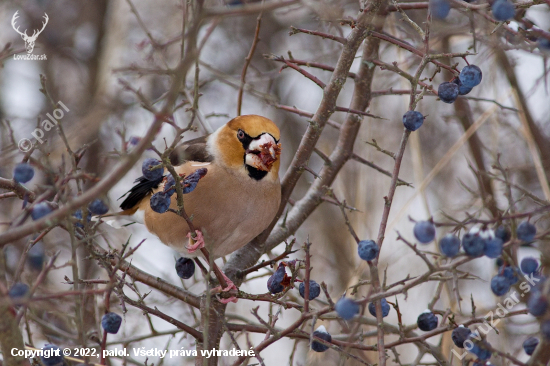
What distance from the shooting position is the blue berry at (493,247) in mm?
2109

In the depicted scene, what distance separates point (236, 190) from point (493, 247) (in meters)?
2.03

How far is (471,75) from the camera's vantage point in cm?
280

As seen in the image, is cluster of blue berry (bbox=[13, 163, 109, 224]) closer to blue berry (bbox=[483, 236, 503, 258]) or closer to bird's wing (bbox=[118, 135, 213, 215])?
bird's wing (bbox=[118, 135, 213, 215])

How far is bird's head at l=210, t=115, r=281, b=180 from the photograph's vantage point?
379 centimetres

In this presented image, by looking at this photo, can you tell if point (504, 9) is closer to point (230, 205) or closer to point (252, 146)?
point (252, 146)

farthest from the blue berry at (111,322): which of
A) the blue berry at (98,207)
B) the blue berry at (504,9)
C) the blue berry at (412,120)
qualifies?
the blue berry at (504,9)

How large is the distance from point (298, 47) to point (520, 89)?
4.06 metres

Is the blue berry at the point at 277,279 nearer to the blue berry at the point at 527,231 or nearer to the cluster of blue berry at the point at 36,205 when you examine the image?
the cluster of blue berry at the point at 36,205

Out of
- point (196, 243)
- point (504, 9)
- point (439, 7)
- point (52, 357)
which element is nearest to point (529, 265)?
point (504, 9)

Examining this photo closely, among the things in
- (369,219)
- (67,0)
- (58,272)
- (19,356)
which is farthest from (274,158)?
(67,0)

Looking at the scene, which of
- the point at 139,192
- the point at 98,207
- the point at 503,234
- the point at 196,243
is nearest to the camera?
the point at 503,234

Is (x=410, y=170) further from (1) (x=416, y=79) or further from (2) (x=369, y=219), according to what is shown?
(1) (x=416, y=79)

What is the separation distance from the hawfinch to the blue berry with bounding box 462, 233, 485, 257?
5.98 feet

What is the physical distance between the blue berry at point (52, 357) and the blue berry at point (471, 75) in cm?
220
